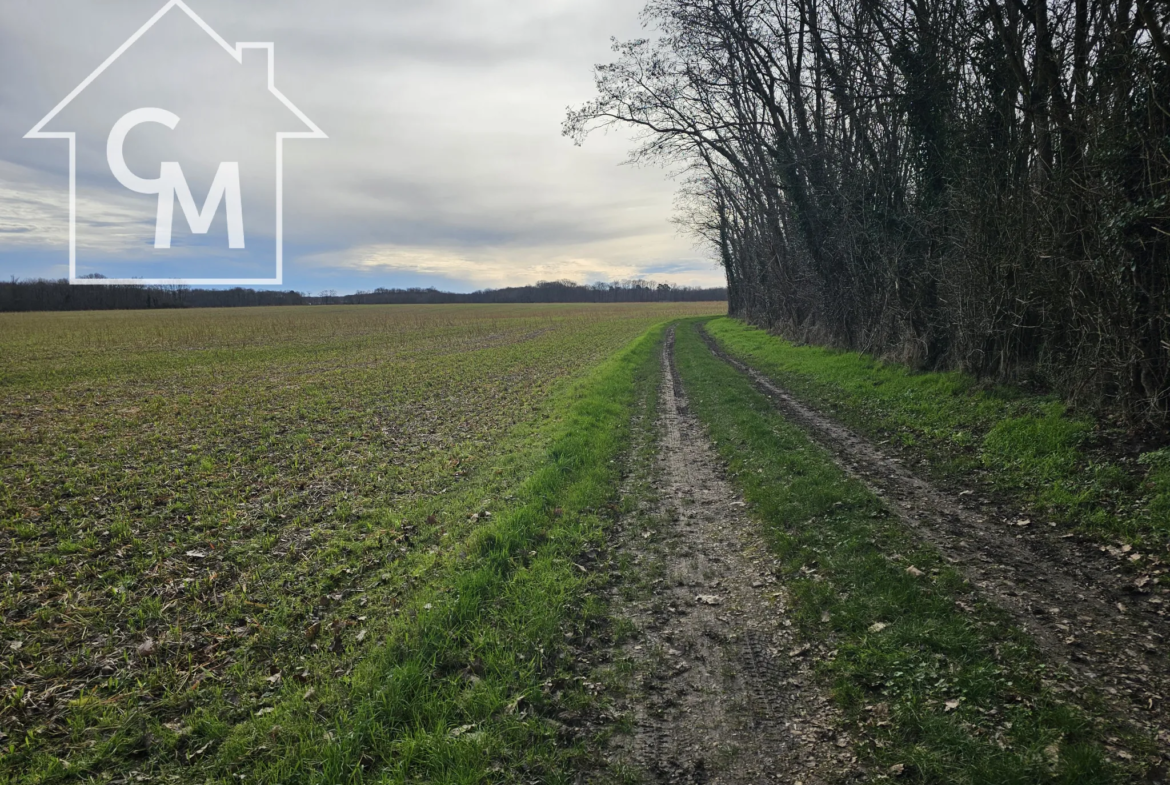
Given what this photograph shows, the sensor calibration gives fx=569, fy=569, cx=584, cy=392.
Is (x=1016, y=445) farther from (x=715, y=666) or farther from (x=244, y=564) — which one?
(x=244, y=564)

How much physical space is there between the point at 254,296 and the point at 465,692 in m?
181

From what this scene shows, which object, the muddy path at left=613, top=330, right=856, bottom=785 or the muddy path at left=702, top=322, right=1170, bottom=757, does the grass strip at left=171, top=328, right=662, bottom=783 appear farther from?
the muddy path at left=702, top=322, right=1170, bottom=757

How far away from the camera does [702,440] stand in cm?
1098

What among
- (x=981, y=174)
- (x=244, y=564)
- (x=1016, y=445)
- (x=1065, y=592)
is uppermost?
(x=981, y=174)

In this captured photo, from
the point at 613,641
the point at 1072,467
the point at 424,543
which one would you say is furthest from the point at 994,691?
the point at 424,543

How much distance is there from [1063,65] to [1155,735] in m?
10.8

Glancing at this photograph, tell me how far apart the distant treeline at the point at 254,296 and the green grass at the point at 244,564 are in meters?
111

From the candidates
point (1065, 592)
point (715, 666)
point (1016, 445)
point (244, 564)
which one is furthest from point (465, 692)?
point (1016, 445)

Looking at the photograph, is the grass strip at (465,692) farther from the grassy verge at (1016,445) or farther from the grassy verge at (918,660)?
the grassy verge at (1016,445)

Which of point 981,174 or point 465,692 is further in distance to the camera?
point 981,174

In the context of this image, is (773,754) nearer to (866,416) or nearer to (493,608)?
(493,608)

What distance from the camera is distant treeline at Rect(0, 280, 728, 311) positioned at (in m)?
112

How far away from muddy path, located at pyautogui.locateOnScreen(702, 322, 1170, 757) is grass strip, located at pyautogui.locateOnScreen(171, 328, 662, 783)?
340 cm

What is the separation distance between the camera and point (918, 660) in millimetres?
4117
